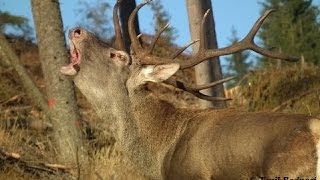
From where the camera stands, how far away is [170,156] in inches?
243

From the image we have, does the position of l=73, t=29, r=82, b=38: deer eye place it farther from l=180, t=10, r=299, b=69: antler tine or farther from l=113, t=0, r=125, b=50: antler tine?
l=180, t=10, r=299, b=69: antler tine

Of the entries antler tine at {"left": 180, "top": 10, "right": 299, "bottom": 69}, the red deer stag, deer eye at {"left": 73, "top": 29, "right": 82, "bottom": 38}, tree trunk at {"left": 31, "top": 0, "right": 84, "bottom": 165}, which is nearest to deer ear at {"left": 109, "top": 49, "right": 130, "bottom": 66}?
the red deer stag

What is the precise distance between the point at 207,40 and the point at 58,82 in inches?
78.2

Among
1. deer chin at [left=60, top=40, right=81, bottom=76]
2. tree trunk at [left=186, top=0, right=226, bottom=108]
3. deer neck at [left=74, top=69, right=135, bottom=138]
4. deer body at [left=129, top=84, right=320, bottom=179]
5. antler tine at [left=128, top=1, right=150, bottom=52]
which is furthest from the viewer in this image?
tree trunk at [left=186, top=0, right=226, bottom=108]

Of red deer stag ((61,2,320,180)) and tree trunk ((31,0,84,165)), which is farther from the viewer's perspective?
tree trunk ((31,0,84,165))

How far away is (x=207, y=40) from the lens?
27.7 feet

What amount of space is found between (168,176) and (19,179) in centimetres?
258

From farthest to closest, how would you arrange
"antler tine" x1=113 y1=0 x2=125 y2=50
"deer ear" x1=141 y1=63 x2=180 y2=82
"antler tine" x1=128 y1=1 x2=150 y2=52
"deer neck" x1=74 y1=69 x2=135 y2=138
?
"antler tine" x1=113 y1=0 x2=125 y2=50 < "antler tine" x1=128 y1=1 x2=150 y2=52 < "deer neck" x1=74 y1=69 x2=135 y2=138 < "deer ear" x1=141 y1=63 x2=180 y2=82

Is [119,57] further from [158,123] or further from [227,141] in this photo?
[227,141]

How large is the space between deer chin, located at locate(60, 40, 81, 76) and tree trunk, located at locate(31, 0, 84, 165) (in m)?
1.51

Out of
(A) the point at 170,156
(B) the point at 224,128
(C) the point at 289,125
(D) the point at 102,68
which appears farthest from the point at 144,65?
(C) the point at 289,125

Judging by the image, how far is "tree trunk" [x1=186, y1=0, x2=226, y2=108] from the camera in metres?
8.34

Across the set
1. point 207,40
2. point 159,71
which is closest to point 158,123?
point 159,71

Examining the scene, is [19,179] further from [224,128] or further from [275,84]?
[275,84]
